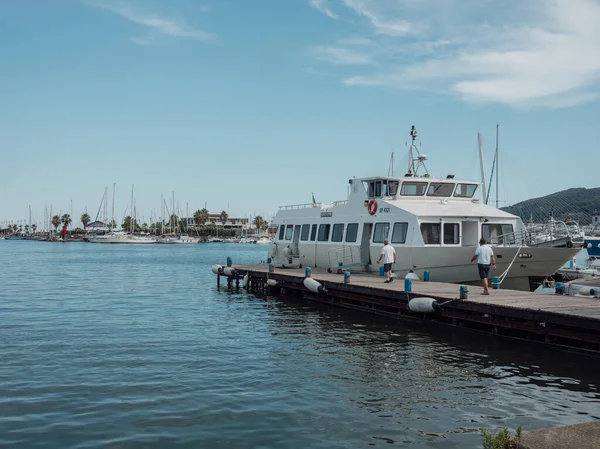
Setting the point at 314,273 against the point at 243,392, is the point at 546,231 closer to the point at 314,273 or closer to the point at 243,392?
the point at 314,273

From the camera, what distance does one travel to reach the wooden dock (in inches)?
543

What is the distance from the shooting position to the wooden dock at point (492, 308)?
45.3 ft

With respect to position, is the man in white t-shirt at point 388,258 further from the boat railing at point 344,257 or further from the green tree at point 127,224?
the green tree at point 127,224

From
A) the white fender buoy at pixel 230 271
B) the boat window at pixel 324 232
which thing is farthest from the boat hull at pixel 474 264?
the white fender buoy at pixel 230 271

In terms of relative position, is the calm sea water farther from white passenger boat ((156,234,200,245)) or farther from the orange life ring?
white passenger boat ((156,234,200,245))

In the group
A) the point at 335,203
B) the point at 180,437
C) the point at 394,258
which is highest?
the point at 335,203

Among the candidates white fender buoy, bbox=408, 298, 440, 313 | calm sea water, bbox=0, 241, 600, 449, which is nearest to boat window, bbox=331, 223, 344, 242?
calm sea water, bbox=0, 241, 600, 449

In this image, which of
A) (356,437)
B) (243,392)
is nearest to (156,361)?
(243,392)

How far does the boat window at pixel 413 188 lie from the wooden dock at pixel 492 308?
4.06 metres

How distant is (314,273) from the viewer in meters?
27.2

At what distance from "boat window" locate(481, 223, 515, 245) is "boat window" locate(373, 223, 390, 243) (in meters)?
3.87

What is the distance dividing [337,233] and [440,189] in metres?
5.50

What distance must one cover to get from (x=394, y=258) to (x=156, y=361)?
35.3ft

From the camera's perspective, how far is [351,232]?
27.0 meters
